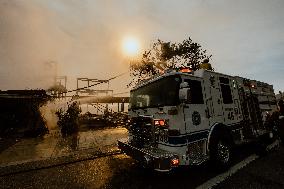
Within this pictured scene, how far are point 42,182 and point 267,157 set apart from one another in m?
7.78

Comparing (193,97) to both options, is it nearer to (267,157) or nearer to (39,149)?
(267,157)

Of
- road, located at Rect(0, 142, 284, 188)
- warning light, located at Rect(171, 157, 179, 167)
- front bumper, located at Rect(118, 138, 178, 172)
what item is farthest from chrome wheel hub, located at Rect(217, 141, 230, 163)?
front bumper, located at Rect(118, 138, 178, 172)

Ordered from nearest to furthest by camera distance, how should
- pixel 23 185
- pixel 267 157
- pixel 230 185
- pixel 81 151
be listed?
1. pixel 230 185
2. pixel 23 185
3. pixel 267 157
4. pixel 81 151

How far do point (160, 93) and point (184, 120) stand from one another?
1035 millimetres

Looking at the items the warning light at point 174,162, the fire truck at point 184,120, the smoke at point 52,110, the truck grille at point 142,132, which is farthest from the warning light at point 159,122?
A: the smoke at point 52,110

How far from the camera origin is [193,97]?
6309mm

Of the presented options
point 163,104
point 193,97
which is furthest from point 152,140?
point 193,97

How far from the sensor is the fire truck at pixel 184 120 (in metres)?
5.64

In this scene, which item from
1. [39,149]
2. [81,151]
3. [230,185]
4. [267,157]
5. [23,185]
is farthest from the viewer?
[39,149]

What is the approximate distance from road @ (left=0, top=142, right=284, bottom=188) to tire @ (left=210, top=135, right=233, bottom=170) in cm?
34

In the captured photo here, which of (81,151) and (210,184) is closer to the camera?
(210,184)

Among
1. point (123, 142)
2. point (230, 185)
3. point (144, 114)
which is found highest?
point (144, 114)

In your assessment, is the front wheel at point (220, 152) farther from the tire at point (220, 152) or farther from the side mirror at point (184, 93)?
the side mirror at point (184, 93)

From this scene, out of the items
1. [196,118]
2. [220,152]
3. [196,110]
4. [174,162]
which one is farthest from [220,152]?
[174,162]
